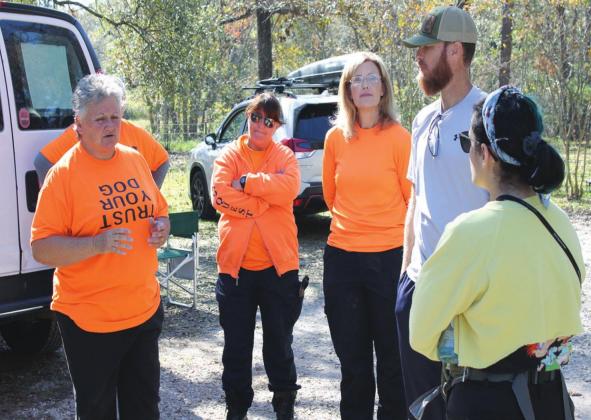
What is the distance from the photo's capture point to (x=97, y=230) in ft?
9.57

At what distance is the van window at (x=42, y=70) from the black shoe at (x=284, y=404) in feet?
6.79

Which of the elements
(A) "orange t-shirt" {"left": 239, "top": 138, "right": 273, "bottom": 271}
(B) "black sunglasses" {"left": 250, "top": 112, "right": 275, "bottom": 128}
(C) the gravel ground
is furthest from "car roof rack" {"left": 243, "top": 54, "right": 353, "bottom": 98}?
(A) "orange t-shirt" {"left": 239, "top": 138, "right": 273, "bottom": 271}

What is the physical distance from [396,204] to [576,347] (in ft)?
8.77

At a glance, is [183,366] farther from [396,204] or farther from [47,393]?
[396,204]

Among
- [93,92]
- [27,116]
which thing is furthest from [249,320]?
[27,116]

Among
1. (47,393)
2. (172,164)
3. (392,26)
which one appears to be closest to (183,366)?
(47,393)

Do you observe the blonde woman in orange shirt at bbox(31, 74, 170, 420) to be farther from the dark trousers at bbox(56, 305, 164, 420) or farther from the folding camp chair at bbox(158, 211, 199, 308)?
the folding camp chair at bbox(158, 211, 199, 308)

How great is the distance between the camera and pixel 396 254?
3.64 m

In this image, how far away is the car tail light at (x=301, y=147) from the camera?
8.94 m

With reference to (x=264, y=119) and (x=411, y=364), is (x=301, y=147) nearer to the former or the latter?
(x=264, y=119)

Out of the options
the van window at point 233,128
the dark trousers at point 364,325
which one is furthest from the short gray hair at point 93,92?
the van window at point 233,128

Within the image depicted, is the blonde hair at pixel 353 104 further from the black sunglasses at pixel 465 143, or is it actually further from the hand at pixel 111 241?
the hand at pixel 111 241

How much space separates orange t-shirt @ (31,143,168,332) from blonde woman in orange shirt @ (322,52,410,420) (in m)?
1.07

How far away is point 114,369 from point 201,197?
8.47 meters
